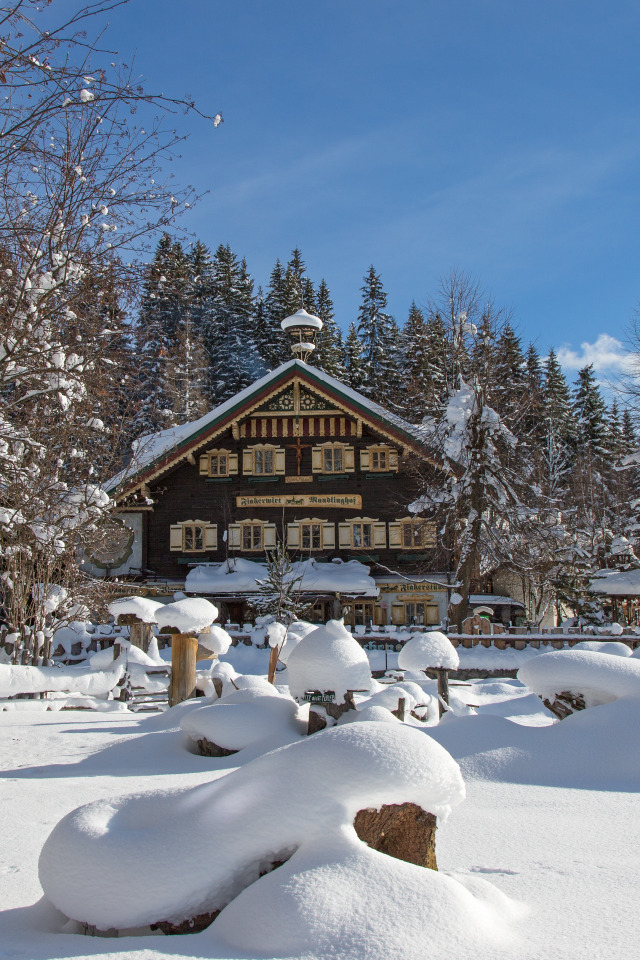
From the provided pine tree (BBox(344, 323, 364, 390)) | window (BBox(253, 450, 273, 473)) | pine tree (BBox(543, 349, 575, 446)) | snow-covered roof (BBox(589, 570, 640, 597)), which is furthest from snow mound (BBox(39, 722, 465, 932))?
pine tree (BBox(344, 323, 364, 390))

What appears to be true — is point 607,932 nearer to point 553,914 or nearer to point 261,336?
point 553,914

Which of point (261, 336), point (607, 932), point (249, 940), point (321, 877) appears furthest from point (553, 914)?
point (261, 336)

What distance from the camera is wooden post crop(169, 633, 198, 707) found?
11.3 m

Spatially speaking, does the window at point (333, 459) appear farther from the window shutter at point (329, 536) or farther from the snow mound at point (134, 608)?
the snow mound at point (134, 608)

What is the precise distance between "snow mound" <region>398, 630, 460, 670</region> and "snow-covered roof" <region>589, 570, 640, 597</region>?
17.1 meters

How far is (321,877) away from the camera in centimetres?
304

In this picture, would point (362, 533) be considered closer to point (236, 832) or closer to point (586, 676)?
point (586, 676)

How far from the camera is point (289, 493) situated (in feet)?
96.9

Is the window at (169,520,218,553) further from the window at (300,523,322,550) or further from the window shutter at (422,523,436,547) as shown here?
the window shutter at (422,523,436,547)

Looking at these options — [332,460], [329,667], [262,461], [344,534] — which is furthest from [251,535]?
[329,667]

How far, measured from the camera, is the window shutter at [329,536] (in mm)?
29234

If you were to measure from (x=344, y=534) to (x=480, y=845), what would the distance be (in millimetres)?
24532

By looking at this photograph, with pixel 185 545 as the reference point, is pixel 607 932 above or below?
below

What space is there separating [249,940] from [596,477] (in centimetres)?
4332
